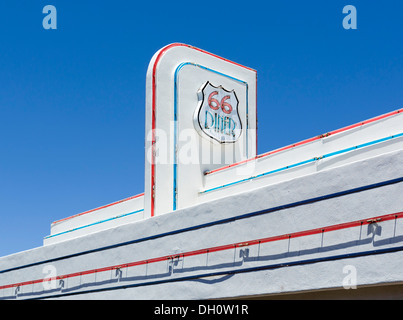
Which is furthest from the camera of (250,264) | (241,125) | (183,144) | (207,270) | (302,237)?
(241,125)

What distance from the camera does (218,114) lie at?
50.3ft

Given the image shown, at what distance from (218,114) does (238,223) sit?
452cm

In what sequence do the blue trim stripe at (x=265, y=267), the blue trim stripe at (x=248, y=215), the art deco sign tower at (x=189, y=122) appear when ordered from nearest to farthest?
the blue trim stripe at (x=265, y=267) < the blue trim stripe at (x=248, y=215) < the art deco sign tower at (x=189, y=122)

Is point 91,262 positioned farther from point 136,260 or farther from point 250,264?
point 250,264

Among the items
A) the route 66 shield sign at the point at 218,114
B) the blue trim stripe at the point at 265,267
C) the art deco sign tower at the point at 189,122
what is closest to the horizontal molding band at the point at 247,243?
the blue trim stripe at the point at 265,267

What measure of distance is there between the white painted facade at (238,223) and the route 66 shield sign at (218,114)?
186 mm

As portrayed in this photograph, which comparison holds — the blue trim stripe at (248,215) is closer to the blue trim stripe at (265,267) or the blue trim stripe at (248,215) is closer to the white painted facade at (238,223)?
the white painted facade at (238,223)

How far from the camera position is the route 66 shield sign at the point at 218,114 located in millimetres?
Result: 14891

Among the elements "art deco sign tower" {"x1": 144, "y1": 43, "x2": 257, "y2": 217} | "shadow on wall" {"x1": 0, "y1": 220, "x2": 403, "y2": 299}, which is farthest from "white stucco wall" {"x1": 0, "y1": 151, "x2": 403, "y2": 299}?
"art deco sign tower" {"x1": 144, "y1": 43, "x2": 257, "y2": 217}

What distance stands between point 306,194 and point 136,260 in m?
4.53

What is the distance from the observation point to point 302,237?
1020 cm

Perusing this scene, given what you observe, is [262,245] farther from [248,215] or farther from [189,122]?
[189,122]

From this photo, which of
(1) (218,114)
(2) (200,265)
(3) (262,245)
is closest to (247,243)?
(3) (262,245)

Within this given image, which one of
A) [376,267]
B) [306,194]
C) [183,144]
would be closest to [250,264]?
[306,194]
